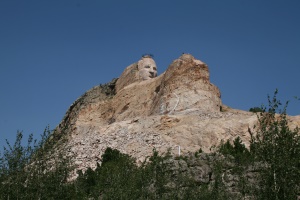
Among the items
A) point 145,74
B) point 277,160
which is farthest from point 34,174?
point 145,74

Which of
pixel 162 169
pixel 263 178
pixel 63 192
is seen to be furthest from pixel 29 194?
pixel 263 178

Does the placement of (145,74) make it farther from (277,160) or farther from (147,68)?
(277,160)

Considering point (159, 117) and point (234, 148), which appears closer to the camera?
point (234, 148)

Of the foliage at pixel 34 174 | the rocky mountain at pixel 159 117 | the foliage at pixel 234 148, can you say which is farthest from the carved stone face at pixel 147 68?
the foliage at pixel 34 174

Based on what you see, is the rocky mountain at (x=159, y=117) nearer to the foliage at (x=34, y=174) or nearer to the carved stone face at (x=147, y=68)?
the carved stone face at (x=147, y=68)

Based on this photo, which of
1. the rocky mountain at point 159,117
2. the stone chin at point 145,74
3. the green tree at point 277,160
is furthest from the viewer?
the stone chin at point 145,74

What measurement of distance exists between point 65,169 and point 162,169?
4.76 m

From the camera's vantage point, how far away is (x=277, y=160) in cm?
2020

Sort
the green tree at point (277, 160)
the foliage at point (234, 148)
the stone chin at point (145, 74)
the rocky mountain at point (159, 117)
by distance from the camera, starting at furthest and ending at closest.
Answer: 1. the stone chin at point (145, 74)
2. the rocky mountain at point (159, 117)
3. the foliage at point (234, 148)
4. the green tree at point (277, 160)

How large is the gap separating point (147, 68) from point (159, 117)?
70.5 feet

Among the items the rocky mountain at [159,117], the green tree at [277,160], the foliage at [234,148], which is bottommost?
the green tree at [277,160]

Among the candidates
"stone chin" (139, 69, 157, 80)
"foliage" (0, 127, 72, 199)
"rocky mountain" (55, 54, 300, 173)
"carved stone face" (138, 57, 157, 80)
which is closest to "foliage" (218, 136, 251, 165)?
"rocky mountain" (55, 54, 300, 173)

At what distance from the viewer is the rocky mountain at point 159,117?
150 feet

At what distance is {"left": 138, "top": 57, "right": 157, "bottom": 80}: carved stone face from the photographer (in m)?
70.2
